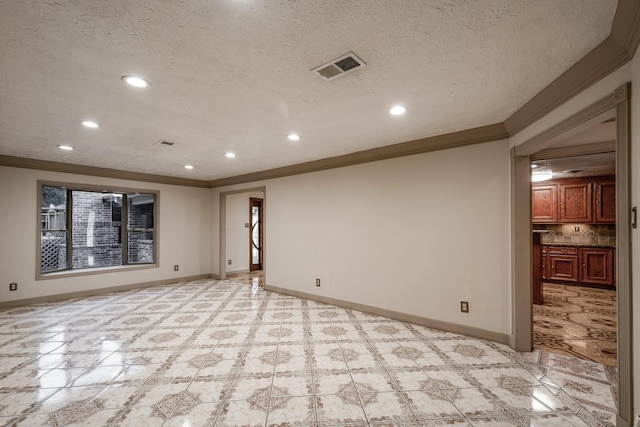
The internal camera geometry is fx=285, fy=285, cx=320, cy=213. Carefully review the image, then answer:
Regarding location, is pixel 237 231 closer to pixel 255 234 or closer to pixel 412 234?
pixel 255 234

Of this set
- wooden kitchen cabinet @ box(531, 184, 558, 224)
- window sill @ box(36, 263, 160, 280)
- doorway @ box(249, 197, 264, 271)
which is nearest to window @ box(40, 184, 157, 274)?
window sill @ box(36, 263, 160, 280)

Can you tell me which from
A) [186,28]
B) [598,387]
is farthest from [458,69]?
[598,387]

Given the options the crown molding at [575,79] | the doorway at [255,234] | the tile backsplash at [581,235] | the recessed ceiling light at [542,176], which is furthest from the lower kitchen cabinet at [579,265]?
the doorway at [255,234]

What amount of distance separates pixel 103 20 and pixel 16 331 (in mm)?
4172

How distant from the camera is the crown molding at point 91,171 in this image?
465 centimetres

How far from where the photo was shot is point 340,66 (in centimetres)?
197

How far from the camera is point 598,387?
233 cm

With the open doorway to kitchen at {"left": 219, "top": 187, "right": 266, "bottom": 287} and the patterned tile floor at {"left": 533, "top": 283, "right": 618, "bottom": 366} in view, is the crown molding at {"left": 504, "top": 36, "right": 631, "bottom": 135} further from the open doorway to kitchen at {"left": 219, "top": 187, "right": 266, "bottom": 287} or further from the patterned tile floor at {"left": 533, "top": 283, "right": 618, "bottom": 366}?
the open doorway to kitchen at {"left": 219, "top": 187, "right": 266, "bottom": 287}

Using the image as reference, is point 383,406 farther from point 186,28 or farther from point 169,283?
point 169,283

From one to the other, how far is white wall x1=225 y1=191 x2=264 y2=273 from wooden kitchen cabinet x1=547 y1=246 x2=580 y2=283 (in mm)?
7504

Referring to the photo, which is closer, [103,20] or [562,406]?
[103,20]

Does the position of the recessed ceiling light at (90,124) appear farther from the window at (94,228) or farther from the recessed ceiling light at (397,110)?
the recessed ceiling light at (397,110)

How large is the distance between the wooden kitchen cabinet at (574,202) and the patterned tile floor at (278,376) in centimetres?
498

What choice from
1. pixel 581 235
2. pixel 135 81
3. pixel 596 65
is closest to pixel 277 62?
pixel 135 81
